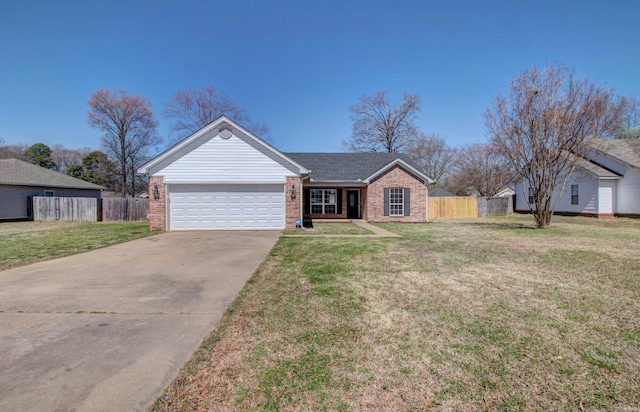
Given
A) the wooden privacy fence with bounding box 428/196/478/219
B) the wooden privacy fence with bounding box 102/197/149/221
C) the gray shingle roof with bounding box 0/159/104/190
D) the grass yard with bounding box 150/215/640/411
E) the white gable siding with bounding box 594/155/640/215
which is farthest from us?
the wooden privacy fence with bounding box 428/196/478/219

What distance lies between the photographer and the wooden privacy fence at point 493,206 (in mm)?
25858

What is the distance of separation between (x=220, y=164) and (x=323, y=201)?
8.30 m

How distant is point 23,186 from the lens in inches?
846

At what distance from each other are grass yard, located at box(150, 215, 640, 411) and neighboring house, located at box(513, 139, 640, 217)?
17.7 m

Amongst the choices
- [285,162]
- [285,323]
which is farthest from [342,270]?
[285,162]

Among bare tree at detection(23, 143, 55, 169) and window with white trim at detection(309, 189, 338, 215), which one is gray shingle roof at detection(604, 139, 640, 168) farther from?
bare tree at detection(23, 143, 55, 169)

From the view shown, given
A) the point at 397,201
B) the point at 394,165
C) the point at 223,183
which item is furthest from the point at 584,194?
the point at 223,183

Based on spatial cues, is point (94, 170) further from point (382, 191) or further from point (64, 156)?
point (382, 191)

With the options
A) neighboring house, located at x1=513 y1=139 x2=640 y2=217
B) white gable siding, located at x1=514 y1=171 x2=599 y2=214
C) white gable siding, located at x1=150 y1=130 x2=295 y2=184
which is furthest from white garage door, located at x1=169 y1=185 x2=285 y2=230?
white gable siding, located at x1=514 y1=171 x2=599 y2=214

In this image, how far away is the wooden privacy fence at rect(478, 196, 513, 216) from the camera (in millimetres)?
25858

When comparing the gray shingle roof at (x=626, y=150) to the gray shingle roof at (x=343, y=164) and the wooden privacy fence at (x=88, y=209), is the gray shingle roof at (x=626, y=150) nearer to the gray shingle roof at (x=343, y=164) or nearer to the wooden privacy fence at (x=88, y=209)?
the gray shingle roof at (x=343, y=164)

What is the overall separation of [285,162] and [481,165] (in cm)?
3152

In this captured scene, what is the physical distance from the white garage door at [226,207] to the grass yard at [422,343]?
8.13 m

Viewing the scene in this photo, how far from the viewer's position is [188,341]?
3367 millimetres
